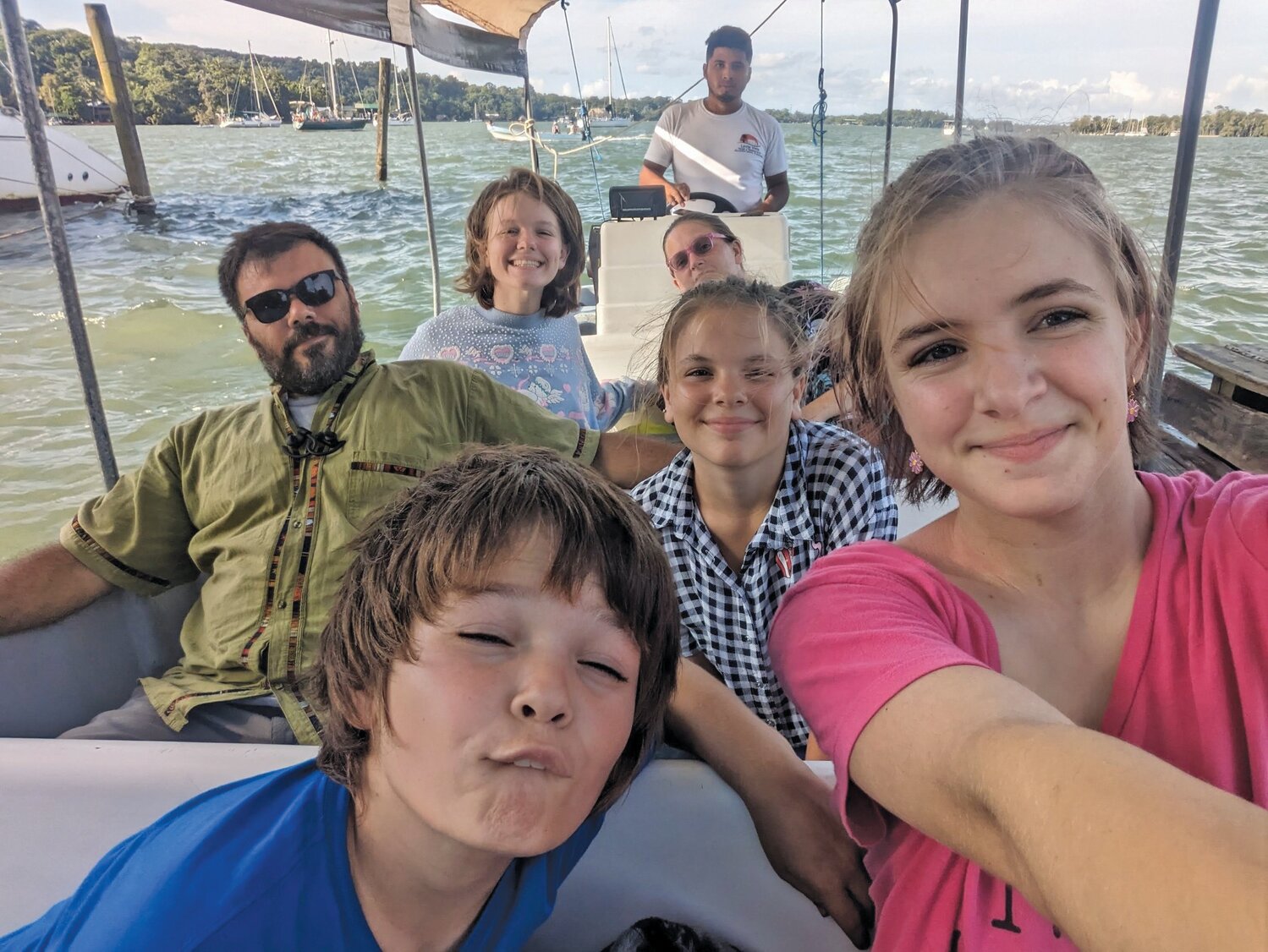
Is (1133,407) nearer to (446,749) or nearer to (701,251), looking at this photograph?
(446,749)

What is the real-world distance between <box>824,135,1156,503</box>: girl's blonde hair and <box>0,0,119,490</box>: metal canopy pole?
1.67 metres

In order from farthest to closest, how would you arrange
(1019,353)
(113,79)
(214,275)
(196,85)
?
(196,85)
(214,275)
(113,79)
(1019,353)

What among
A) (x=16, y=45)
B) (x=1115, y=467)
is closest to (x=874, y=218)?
(x=1115, y=467)

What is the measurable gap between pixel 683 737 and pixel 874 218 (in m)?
0.66

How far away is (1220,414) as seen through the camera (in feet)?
9.63

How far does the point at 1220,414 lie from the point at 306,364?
312 centimetres

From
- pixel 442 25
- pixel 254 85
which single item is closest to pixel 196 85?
pixel 254 85

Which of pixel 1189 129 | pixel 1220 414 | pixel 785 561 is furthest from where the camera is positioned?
pixel 1220 414

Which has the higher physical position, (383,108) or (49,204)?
(383,108)

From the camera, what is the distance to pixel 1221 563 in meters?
0.72

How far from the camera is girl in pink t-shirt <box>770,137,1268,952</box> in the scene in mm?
617

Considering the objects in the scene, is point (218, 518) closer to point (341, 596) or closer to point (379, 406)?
point (379, 406)

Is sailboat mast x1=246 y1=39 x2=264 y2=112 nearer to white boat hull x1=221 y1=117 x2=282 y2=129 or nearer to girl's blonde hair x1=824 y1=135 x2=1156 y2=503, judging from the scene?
white boat hull x1=221 y1=117 x2=282 y2=129

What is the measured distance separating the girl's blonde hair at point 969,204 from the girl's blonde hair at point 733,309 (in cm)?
51
